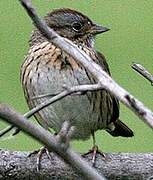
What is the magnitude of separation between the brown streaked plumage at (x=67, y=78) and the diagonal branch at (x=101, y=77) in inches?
94.8

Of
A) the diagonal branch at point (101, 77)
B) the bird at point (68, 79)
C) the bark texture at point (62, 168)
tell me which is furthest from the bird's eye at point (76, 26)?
the diagonal branch at point (101, 77)

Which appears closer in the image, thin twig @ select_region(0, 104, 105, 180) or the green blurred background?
thin twig @ select_region(0, 104, 105, 180)

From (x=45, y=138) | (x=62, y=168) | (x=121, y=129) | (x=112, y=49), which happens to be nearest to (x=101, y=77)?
(x=45, y=138)

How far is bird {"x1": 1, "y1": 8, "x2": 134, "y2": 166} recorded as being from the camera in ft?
15.5

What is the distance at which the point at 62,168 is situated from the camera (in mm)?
3811

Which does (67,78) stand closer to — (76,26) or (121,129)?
(76,26)

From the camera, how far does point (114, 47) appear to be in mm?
11359

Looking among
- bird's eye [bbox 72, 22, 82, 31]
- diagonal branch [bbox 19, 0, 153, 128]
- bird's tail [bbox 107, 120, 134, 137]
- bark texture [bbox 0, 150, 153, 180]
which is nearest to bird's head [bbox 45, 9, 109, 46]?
bird's eye [bbox 72, 22, 82, 31]

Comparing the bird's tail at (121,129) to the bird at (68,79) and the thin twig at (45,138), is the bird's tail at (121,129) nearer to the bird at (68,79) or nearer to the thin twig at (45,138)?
the bird at (68,79)

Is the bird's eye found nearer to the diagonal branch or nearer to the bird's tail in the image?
the bird's tail

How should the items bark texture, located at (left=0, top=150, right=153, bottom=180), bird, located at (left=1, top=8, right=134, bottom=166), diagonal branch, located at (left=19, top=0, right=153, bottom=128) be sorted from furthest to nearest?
bird, located at (left=1, top=8, right=134, bottom=166) < bark texture, located at (left=0, top=150, right=153, bottom=180) < diagonal branch, located at (left=19, top=0, right=153, bottom=128)

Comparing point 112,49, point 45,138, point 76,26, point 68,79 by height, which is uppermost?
point 112,49

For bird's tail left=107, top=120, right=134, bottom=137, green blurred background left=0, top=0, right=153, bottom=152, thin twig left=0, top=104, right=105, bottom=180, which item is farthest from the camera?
green blurred background left=0, top=0, right=153, bottom=152

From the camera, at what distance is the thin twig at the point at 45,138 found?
70.1 inches
